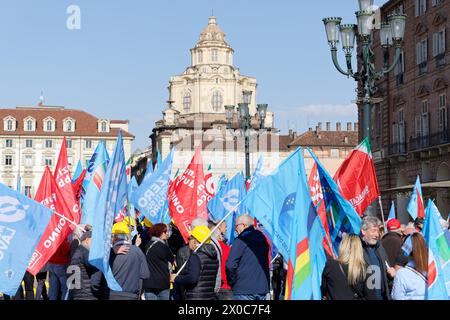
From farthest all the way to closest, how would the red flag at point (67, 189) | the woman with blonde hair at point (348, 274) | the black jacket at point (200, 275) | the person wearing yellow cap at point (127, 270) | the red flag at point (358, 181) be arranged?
the red flag at point (67, 189) < the red flag at point (358, 181) < the black jacket at point (200, 275) < the person wearing yellow cap at point (127, 270) < the woman with blonde hair at point (348, 274)

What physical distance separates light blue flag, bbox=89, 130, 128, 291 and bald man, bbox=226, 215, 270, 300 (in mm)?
1620

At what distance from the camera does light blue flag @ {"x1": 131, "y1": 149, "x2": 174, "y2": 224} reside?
18.4 m

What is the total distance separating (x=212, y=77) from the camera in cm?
11831

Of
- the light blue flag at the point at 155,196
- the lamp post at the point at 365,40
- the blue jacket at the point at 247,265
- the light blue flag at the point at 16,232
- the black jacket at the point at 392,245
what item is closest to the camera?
the light blue flag at the point at 16,232

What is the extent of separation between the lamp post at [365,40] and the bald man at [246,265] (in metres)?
5.85

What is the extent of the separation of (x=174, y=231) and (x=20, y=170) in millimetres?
99656

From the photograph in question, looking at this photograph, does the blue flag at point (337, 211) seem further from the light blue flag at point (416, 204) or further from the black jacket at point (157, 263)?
the light blue flag at point (416, 204)

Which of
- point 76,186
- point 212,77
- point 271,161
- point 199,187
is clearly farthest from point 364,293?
point 212,77

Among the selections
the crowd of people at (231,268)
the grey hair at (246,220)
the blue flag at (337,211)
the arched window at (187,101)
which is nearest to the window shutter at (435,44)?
the crowd of people at (231,268)

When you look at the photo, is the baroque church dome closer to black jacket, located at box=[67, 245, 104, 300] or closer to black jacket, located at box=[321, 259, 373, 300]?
black jacket, located at box=[67, 245, 104, 300]

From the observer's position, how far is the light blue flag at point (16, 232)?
401 inches

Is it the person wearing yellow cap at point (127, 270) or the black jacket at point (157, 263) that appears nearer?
the person wearing yellow cap at point (127, 270)

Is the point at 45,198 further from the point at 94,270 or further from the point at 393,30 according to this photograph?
the point at 393,30

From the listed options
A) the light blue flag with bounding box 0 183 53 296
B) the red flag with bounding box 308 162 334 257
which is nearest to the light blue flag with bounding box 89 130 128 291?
the light blue flag with bounding box 0 183 53 296
